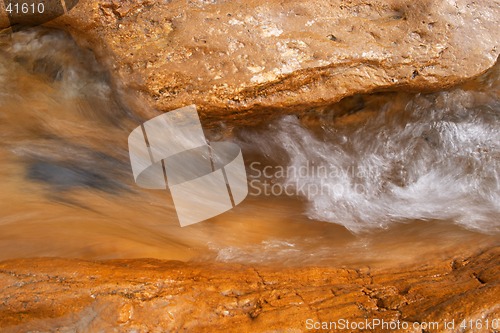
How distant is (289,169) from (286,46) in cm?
118

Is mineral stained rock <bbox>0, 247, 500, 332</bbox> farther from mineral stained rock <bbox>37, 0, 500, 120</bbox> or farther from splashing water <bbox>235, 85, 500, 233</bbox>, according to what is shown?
mineral stained rock <bbox>37, 0, 500, 120</bbox>

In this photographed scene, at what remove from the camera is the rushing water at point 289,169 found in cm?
327

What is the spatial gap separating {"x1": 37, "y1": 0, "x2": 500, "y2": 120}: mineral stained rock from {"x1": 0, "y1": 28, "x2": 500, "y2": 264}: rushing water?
A: 15.7 inches

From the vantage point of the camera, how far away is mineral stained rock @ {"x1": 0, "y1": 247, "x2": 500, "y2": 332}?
2439 millimetres

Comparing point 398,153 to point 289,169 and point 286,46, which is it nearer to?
point 289,169

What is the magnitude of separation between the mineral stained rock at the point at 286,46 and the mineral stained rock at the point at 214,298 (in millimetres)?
1356

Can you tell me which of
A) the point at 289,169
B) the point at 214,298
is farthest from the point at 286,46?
the point at 214,298

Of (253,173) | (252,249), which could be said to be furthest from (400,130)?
(252,249)

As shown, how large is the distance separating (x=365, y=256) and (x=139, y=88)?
202 centimetres

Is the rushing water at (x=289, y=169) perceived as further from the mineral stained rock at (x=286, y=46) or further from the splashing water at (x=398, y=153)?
the mineral stained rock at (x=286, y=46)

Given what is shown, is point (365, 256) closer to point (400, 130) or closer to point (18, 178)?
point (400, 130)

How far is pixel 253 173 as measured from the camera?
4191mm

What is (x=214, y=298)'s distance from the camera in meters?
2.63

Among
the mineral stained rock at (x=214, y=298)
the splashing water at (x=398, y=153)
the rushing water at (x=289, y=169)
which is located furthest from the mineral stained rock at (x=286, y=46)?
the mineral stained rock at (x=214, y=298)
